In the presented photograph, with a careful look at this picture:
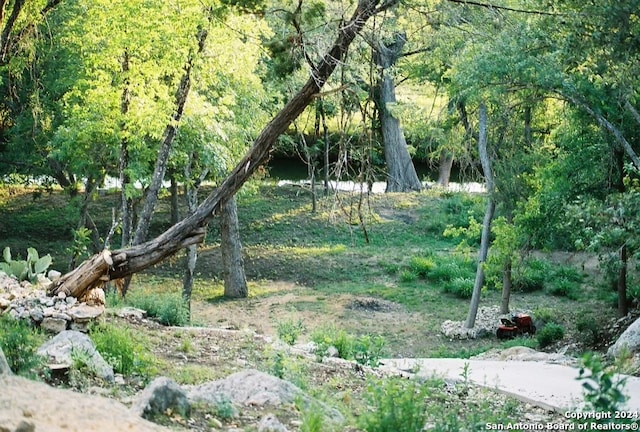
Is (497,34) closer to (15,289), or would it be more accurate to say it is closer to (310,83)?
(310,83)

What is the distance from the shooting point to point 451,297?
23047 millimetres

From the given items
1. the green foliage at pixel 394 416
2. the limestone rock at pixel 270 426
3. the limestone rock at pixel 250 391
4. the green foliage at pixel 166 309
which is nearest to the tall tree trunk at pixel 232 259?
the green foliage at pixel 166 309

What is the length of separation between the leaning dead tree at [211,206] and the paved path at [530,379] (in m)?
3.36

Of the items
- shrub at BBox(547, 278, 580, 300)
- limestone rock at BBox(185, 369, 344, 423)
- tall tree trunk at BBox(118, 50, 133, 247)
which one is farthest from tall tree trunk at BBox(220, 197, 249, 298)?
limestone rock at BBox(185, 369, 344, 423)

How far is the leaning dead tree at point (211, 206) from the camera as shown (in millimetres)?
11562

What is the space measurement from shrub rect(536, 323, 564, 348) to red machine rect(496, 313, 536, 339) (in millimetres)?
1203

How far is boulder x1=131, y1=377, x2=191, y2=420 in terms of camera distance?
22.3 feet

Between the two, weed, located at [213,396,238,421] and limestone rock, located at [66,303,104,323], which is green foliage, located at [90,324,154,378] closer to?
limestone rock, located at [66,303,104,323]

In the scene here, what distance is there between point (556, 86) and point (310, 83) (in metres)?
4.66

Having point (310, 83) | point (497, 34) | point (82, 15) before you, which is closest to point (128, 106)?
point (82, 15)

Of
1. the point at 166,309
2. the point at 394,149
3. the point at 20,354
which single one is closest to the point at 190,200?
the point at 166,309

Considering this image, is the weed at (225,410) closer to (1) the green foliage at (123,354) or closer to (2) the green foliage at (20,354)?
(2) the green foliage at (20,354)

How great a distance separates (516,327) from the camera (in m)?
19.2

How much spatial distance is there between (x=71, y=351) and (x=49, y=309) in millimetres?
2229
